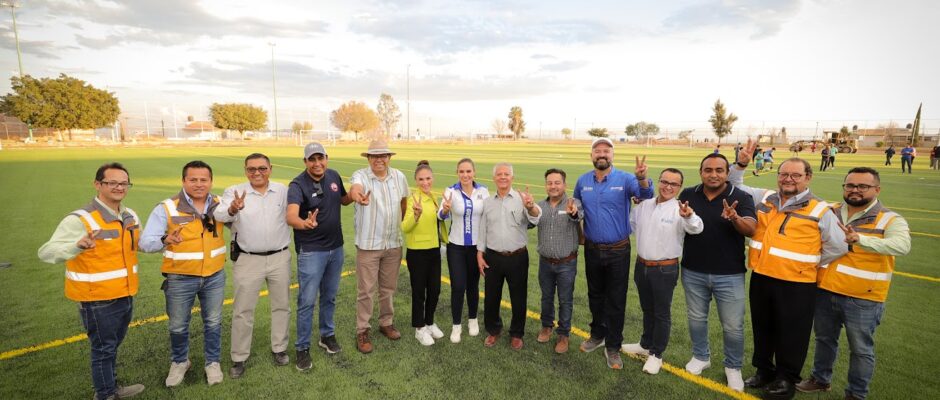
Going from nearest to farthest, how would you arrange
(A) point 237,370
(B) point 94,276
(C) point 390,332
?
(B) point 94,276, (A) point 237,370, (C) point 390,332

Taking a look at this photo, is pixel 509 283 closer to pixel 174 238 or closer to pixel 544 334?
pixel 544 334

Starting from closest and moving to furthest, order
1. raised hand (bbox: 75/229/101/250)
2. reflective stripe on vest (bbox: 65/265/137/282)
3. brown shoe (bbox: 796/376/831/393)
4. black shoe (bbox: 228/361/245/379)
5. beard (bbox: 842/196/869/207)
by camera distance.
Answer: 1. raised hand (bbox: 75/229/101/250)
2. reflective stripe on vest (bbox: 65/265/137/282)
3. beard (bbox: 842/196/869/207)
4. brown shoe (bbox: 796/376/831/393)
5. black shoe (bbox: 228/361/245/379)

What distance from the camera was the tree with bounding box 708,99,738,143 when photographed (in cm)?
6906

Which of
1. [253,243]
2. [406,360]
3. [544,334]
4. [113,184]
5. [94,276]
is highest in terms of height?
[113,184]

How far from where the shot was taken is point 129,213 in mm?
3576

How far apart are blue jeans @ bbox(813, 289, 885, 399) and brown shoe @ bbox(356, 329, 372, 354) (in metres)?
4.20

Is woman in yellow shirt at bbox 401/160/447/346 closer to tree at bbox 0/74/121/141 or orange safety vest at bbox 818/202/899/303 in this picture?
orange safety vest at bbox 818/202/899/303

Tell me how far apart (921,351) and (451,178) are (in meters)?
15.7

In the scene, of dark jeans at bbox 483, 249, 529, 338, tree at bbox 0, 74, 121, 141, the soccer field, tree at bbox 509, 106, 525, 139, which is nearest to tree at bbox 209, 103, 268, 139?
tree at bbox 0, 74, 121, 141

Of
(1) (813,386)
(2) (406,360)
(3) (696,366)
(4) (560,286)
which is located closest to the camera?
(1) (813,386)

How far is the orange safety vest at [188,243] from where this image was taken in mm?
3635

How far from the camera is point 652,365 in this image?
422 cm

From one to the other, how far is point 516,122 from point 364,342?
348 feet

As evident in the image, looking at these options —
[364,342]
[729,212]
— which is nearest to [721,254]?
[729,212]
